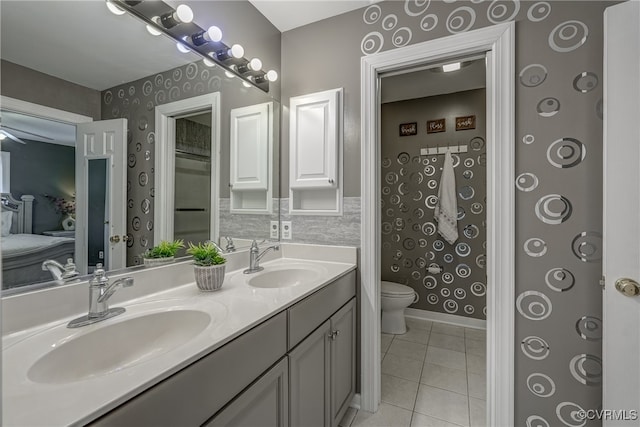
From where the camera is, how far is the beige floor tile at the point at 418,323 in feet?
9.32

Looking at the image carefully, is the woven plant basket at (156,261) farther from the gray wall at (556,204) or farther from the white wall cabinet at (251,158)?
the gray wall at (556,204)

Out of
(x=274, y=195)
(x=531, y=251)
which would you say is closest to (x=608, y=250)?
(x=531, y=251)

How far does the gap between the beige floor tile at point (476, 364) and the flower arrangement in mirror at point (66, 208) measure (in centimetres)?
248

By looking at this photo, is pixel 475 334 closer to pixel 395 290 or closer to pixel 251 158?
pixel 395 290

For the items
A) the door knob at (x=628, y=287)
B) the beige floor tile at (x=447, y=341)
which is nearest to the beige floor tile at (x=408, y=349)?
the beige floor tile at (x=447, y=341)

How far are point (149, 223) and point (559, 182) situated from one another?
1843 millimetres

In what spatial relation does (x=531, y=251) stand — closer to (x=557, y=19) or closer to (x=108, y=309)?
(x=557, y=19)

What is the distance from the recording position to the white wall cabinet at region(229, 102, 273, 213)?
1.75m

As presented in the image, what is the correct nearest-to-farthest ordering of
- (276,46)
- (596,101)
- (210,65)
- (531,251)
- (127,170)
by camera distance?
(127,170) < (596,101) < (531,251) < (210,65) < (276,46)

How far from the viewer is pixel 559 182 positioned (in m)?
1.36

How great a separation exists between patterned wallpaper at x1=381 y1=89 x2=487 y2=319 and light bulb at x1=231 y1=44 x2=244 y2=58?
5.48 feet

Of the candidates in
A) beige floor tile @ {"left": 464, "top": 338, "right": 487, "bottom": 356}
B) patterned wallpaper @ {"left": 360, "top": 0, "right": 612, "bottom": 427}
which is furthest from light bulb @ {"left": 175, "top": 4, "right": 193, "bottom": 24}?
beige floor tile @ {"left": 464, "top": 338, "right": 487, "bottom": 356}

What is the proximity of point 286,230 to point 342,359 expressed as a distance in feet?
2.85

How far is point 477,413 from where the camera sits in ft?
5.57
